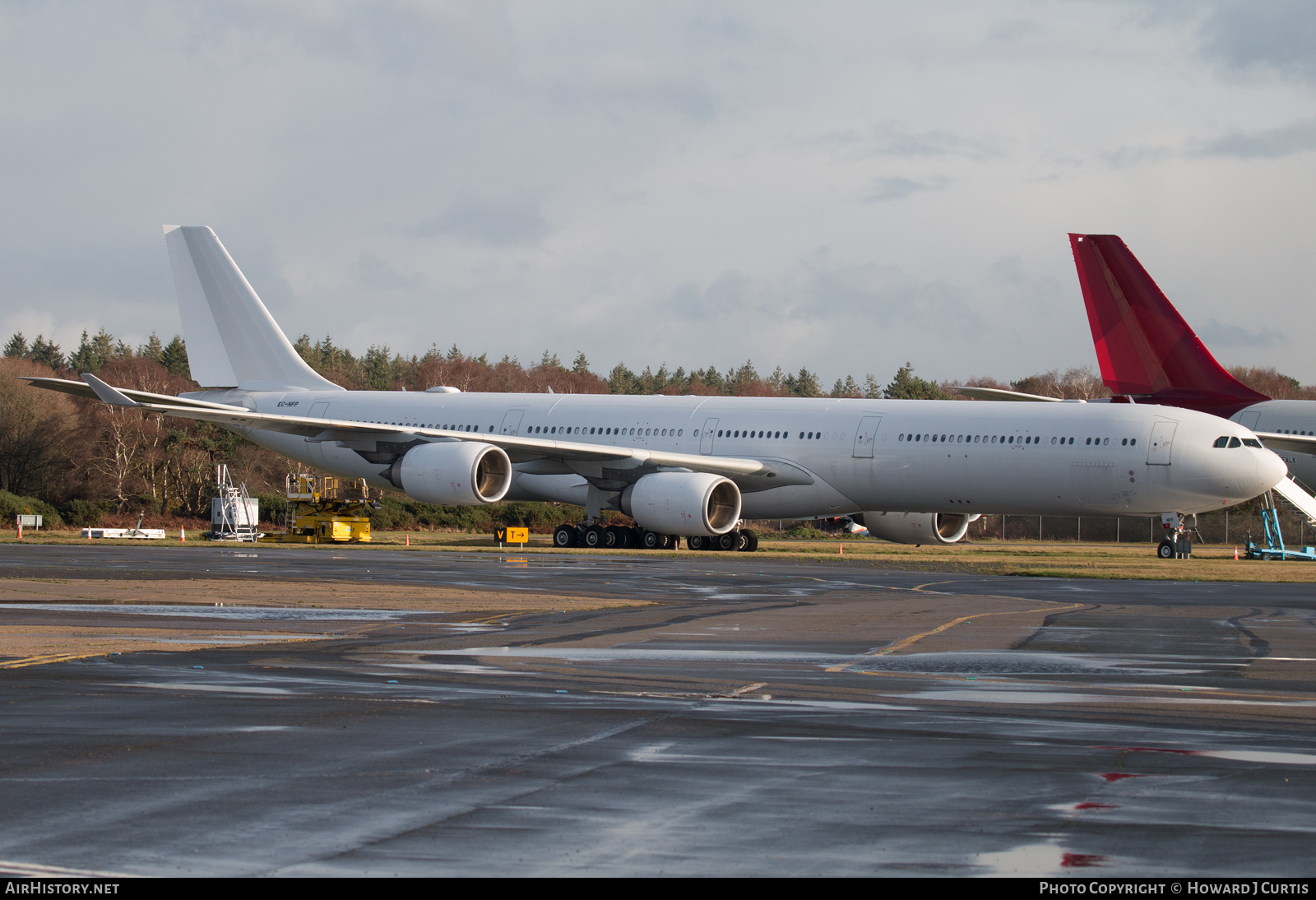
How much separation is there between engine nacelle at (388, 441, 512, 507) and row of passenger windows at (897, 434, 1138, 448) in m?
9.62

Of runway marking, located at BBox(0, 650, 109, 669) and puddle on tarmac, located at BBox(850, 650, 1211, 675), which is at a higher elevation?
puddle on tarmac, located at BBox(850, 650, 1211, 675)

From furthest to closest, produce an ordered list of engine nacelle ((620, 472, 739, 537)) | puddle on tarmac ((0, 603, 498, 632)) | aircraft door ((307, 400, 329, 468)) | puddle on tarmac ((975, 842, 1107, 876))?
1. aircraft door ((307, 400, 329, 468))
2. engine nacelle ((620, 472, 739, 537))
3. puddle on tarmac ((0, 603, 498, 632))
4. puddle on tarmac ((975, 842, 1107, 876))

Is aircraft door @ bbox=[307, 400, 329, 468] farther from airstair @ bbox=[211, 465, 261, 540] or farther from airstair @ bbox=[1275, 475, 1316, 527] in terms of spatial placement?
airstair @ bbox=[1275, 475, 1316, 527]

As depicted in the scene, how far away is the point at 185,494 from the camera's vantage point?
7362 cm

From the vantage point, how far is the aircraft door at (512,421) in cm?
3844

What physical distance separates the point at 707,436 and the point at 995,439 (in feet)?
25.6

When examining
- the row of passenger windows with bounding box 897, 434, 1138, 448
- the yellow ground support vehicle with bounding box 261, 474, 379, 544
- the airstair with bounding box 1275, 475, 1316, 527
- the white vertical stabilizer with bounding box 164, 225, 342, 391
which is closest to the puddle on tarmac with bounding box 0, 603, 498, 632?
the row of passenger windows with bounding box 897, 434, 1138, 448

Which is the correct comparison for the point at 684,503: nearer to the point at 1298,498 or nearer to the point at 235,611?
the point at 1298,498

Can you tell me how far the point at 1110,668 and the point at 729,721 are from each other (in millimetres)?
4480

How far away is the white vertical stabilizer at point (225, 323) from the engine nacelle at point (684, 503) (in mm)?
13640

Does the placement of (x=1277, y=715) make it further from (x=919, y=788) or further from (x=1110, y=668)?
(x=919, y=788)

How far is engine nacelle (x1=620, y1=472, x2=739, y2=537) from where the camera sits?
1265 inches

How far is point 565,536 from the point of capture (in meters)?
36.5
